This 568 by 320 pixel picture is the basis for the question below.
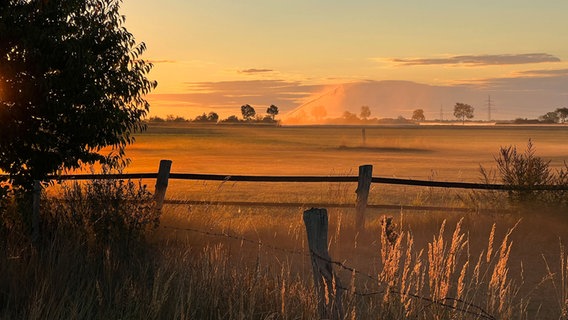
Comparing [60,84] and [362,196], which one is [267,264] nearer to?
[60,84]

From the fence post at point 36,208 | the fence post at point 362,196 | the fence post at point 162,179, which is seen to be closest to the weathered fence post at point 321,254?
the fence post at point 36,208

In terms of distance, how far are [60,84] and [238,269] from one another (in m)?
3.95

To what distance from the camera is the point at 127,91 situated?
11.4m

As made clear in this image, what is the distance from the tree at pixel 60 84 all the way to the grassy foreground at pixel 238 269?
2.71 ft

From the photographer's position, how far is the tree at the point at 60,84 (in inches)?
415

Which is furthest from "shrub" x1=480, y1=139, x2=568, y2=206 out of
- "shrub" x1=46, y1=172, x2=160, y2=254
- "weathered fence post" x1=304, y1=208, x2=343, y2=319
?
"weathered fence post" x1=304, y1=208, x2=343, y2=319

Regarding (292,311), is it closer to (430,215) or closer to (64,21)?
(64,21)

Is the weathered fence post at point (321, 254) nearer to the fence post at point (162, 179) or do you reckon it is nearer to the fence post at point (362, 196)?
the fence post at point (362, 196)

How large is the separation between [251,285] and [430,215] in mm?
9817

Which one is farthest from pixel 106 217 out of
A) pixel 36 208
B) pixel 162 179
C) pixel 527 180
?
pixel 527 180

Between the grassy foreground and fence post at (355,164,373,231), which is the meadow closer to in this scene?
the grassy foreground

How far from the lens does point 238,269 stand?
9.37 m

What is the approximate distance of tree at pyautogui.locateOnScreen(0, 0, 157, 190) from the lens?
10.5m

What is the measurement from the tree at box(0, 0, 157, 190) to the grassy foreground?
32.5 inches
